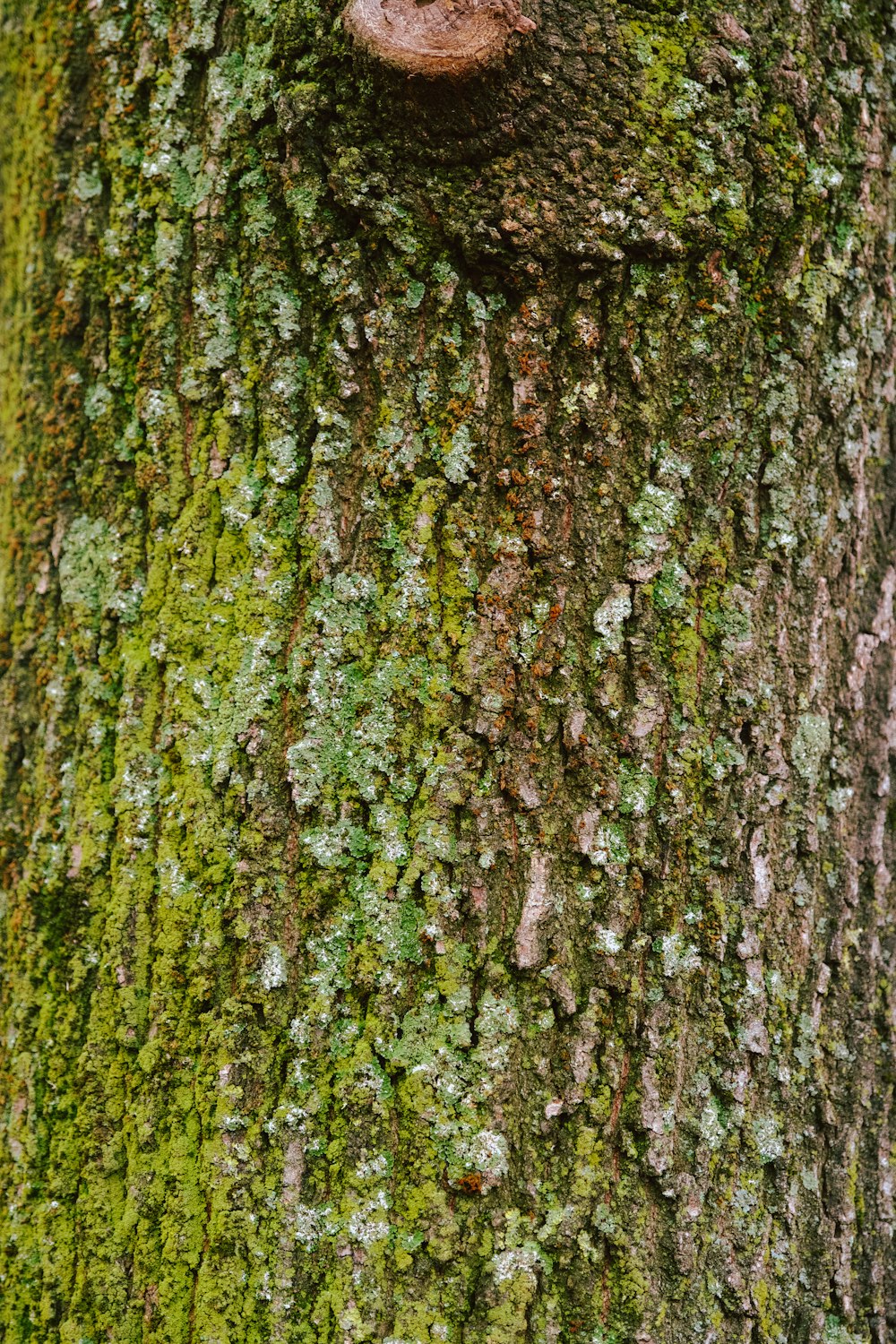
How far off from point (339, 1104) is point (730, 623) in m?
0.81

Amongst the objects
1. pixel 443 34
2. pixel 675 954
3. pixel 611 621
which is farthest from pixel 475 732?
pixel 443 34

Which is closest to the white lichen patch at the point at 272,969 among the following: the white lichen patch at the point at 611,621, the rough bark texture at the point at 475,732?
the rough bark texture at the point at 475,732

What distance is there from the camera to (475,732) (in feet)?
3.84

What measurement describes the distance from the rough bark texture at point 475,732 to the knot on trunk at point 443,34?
0.09 feet

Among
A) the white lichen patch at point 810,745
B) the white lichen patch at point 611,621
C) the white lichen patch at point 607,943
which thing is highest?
the white lichen patch at point 611,621

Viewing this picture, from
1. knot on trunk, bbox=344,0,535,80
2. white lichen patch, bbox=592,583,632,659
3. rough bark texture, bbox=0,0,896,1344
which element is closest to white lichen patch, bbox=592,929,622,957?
rough bark texture, bbox=0,0,896,1344

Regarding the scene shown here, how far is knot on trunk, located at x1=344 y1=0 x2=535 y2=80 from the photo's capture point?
3.67ft

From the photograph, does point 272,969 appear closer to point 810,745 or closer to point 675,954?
point 675,954

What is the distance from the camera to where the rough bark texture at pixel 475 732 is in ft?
3.72

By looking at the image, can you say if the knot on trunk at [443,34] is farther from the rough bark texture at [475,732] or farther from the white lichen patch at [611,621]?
the white lichen patch at [611,621]

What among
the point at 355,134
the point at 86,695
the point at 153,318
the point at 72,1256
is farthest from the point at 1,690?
the point at 355,134

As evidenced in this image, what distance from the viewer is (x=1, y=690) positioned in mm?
1469

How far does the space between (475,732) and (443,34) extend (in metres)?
0.88

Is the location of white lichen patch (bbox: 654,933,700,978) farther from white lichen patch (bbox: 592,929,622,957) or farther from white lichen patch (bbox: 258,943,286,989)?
white lichen patch (bbox: 258,943,286,989)
